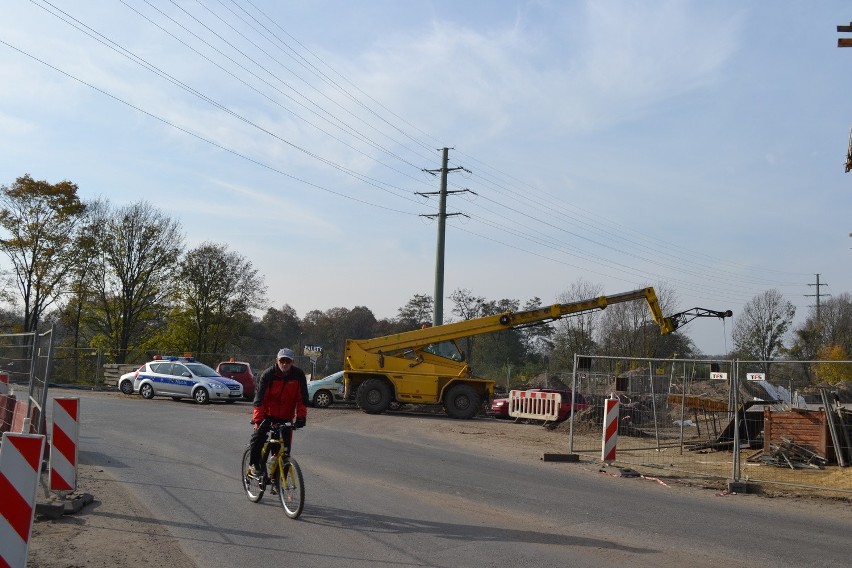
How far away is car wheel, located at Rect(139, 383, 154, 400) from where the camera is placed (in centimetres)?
3031

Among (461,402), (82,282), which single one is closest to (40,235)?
(82,282)

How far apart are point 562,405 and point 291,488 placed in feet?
54.4

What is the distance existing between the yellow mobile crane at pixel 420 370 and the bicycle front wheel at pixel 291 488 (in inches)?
681

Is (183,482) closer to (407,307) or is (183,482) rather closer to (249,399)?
(249,399)

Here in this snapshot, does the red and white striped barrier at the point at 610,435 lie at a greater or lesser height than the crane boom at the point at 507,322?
lesser

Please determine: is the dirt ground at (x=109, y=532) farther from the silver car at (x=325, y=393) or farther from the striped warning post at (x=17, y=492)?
the silver car at (x=325, y=393)

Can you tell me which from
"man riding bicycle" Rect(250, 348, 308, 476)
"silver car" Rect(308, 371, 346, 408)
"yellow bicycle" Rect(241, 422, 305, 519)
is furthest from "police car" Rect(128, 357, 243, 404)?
"man riding bicycle" Rect(250, 348, 308, 476)

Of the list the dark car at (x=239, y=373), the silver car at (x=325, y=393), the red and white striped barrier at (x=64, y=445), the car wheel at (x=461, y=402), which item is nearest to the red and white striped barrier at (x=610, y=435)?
the red and white striped barrier at (x=64, y=445)

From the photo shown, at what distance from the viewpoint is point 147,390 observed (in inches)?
1197

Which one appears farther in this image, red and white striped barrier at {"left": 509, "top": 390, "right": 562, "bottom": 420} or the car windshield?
the car windshield

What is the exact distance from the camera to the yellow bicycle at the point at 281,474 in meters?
8.45

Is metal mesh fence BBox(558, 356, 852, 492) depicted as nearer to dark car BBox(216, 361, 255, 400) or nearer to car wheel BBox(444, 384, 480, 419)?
car wheel BBox(444, 384, 480, 419)

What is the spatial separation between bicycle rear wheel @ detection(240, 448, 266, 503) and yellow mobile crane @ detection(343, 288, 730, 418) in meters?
16.5

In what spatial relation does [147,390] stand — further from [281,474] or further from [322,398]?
[281,474]
